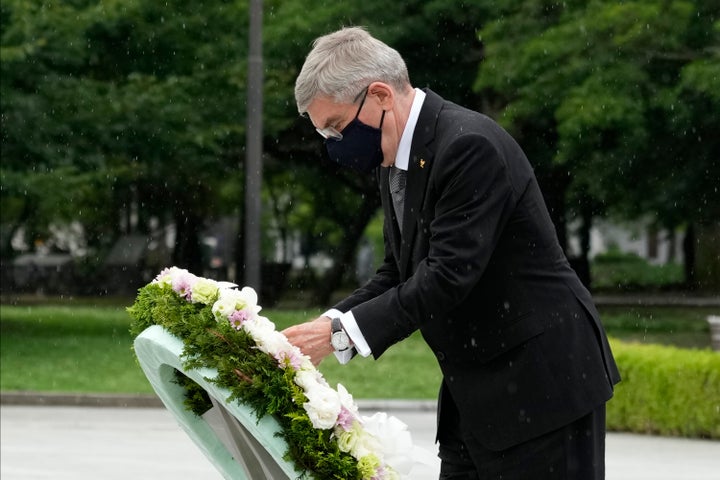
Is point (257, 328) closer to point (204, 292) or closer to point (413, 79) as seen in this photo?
point (204, 292)

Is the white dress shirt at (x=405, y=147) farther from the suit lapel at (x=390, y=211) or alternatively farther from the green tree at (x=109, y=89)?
the green tree at (x=109, y=89)

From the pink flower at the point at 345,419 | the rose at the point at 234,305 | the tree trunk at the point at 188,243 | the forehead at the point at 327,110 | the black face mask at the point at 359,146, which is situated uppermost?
the forehead at the point at 327,110

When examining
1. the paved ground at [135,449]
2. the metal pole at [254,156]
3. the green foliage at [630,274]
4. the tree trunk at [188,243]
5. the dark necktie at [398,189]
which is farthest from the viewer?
the green foliage at [630,274]

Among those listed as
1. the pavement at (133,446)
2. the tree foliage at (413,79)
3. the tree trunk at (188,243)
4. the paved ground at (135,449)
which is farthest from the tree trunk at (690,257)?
the paved ground at (135,449)

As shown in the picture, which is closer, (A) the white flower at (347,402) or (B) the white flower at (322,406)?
(B) the white flower at (322,406)

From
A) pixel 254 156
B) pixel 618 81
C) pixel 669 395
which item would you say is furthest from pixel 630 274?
pixel 669 395

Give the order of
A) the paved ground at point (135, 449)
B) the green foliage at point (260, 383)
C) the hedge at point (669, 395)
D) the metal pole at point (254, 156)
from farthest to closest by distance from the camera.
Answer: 1. the metal pole at point (254, 156)
2. the hedge at point (669, 395)
3. the paved ground at point (135, 449)
4. the green foliage at point (260, 383)

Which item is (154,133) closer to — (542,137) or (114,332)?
(114,332)

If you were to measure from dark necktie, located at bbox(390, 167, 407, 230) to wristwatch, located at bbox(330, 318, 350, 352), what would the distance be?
33 centimetres

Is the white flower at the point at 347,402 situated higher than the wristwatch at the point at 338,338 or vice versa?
the wristwatch at the point at 338,338

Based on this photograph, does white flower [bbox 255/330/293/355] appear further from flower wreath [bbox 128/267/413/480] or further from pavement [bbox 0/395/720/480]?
pavement [bbox 0/395/720/480]

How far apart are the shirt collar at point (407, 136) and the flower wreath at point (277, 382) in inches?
18.5

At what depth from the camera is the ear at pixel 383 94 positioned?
3311 millimetres

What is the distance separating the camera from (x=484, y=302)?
324 centimetres
